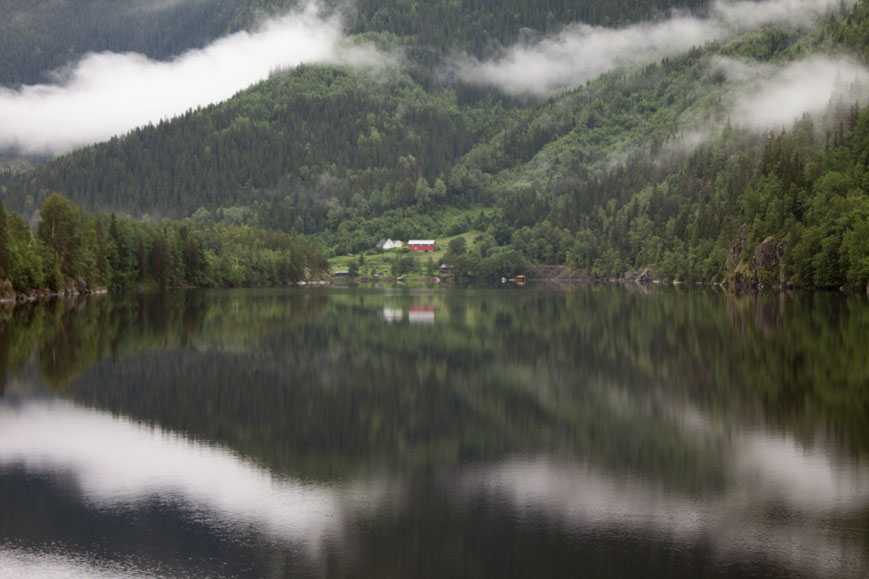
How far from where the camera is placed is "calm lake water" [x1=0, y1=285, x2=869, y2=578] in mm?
17781

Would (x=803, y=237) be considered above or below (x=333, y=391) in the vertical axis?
above

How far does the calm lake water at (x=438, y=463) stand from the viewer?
700 inches

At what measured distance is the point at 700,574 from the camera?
1667 cm

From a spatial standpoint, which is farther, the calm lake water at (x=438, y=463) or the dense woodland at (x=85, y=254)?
the dense woodland at (x=85, y=254)

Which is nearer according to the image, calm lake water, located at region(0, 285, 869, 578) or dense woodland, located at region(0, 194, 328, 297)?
calm lake water, located at region(0, 285, 869, 578)

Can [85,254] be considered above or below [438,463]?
above

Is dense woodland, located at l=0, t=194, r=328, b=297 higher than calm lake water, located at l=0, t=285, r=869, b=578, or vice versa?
dense woodland, located at l=0, t=194, r=328, b=297

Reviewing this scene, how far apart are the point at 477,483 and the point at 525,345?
33.2 meters

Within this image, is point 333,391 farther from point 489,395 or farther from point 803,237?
point 803,237

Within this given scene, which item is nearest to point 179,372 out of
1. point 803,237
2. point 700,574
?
point 700,574

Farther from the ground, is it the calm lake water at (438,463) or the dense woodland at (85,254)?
the dense woodland at (85,254)

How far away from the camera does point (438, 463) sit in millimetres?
24594

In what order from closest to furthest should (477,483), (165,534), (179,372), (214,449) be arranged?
(165,534) → (477,483) → (214,449) → (179,372)

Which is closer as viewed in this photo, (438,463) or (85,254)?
(438,463)
